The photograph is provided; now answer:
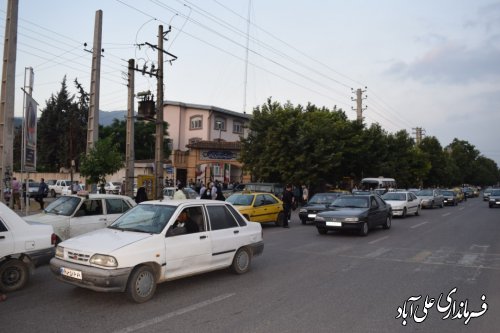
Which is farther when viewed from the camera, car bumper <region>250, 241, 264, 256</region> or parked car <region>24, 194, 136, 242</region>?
parked car <region>24, 194, 136, 242</region>

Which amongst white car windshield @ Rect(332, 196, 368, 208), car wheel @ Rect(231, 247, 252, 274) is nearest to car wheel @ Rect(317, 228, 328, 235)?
white car windshield @ Rect(332, 196, 368, 208)

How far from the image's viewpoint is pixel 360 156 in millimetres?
35406

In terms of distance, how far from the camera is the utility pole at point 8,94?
14680 millimetres

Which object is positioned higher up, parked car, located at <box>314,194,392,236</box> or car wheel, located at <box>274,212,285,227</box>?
parked car, located at <box>314,194,392,236</box>

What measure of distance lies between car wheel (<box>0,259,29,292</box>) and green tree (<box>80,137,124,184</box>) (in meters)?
10.3

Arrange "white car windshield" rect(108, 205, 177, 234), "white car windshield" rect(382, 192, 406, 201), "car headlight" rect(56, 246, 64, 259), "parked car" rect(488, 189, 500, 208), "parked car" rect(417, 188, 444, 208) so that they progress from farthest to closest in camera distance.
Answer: "parked car" rect(488, 189, 500, 208) → "parked car" rect(417, 188, 444, 208) → "white car windshield" rect(382, 192, 406, 201) → "white car windshield" rect(108, 205, 177, 234) → "car headlight" rect(56, 246, 64, 259)

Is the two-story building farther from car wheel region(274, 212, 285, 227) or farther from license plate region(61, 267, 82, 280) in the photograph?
license plate region(61, 267, 82, 280)

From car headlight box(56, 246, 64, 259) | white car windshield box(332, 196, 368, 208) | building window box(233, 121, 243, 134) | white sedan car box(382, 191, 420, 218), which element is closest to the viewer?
car headlight box(56, 246, 64, 259)

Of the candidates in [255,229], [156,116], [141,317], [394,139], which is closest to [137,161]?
[156,116]

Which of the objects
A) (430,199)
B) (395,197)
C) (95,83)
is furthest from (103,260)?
(430,199)

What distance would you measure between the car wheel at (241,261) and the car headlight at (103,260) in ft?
8.89

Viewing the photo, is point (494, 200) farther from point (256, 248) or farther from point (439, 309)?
point (439, 309)

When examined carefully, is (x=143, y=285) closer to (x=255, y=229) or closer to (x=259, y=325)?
(x=259, y=325)

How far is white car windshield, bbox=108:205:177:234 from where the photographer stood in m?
6.98
